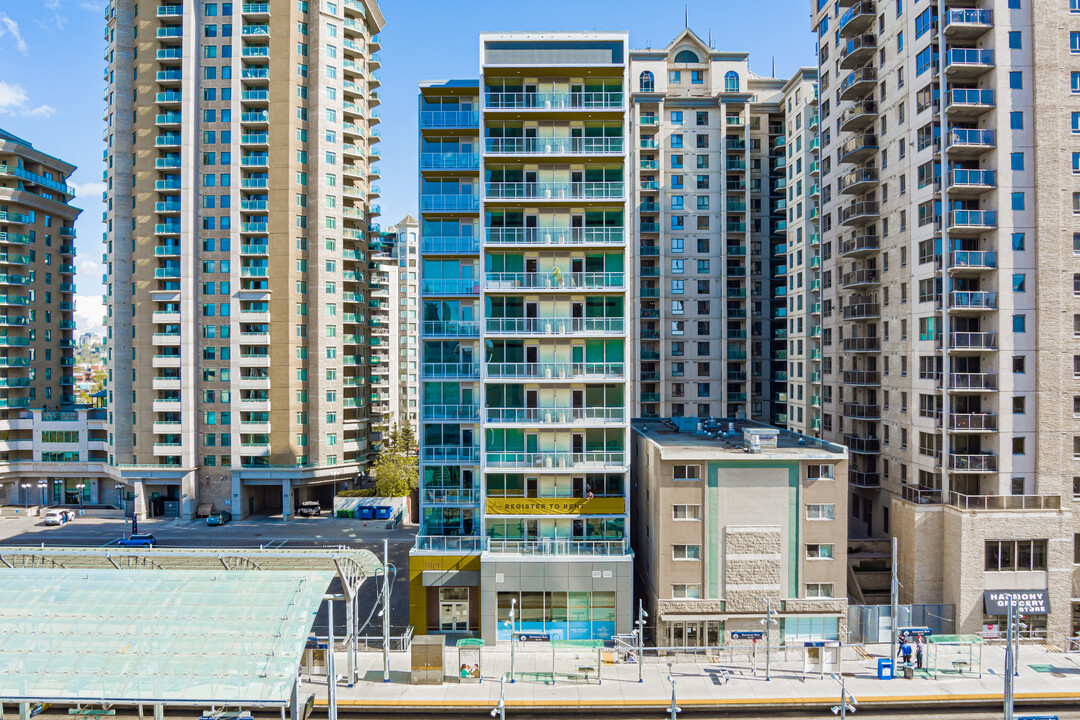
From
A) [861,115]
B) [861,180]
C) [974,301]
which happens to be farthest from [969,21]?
[974,301]

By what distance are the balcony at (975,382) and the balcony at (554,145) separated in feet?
84.7

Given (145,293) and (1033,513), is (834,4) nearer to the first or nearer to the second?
(1033,513)

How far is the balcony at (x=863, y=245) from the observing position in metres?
49.8

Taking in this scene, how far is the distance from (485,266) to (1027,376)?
1351 inches

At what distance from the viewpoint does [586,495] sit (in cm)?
3812

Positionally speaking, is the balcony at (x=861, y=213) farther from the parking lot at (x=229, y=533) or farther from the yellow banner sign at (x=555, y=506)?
the parking lot at (x=229, y=533)

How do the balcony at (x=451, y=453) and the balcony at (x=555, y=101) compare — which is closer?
the balcony at (x=555, y=101)

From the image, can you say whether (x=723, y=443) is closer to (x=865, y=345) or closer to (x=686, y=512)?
(x=686, y=512)

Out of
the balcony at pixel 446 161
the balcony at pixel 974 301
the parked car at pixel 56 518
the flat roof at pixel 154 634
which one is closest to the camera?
the flat roof at pixel 154 634

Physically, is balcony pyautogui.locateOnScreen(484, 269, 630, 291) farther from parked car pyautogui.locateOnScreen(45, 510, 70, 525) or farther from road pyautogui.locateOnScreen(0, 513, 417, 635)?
parked car pyautogui.locateOnScreen(45, 510, 70, 525)

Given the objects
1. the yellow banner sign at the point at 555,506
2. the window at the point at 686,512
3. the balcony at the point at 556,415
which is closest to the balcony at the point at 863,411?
the window at the point at 686,512

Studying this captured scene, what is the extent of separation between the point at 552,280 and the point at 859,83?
31.8 metres

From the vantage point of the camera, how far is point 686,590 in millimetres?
35219

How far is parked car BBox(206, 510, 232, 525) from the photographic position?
63888mm
